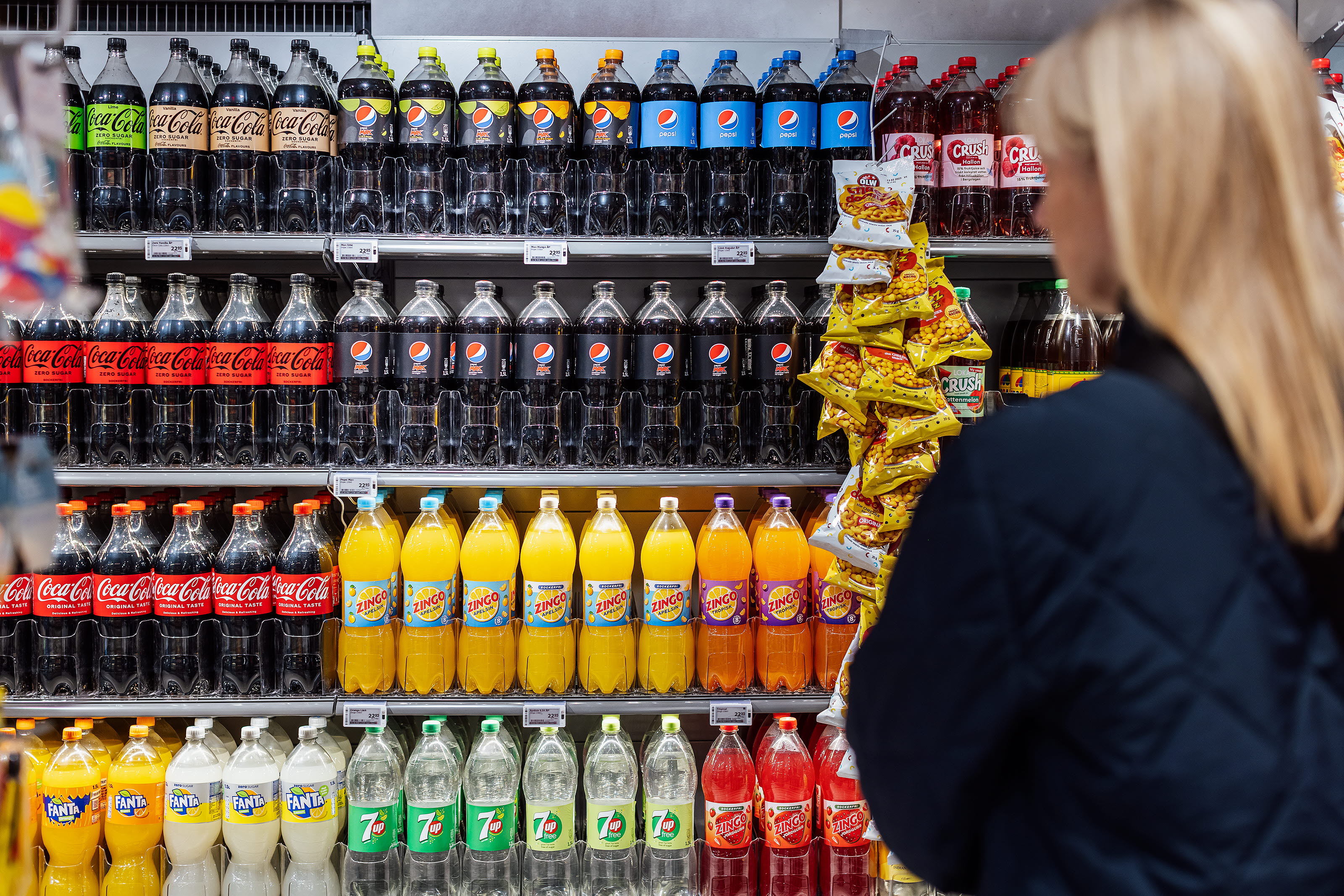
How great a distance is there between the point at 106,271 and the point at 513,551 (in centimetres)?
161

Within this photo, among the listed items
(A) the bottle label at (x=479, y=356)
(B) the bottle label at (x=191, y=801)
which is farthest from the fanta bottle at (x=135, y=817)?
(A) the bottle label at (x=479, y=356)

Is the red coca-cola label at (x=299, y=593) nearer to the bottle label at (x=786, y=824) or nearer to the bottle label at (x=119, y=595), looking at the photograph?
the bottle label at (x=119, y=595)

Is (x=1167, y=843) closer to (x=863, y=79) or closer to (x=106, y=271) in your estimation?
(x=863, y=79)

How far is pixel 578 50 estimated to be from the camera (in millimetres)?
3105

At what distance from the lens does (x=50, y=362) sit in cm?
260

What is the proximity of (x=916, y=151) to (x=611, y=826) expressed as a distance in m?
1.97

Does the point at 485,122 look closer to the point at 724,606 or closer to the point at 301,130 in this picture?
the point at 301,130

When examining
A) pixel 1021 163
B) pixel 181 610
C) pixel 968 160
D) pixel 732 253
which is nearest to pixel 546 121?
pixel 732 253

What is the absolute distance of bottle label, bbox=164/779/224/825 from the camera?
99.7 inches

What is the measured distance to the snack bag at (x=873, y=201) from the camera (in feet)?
7.86

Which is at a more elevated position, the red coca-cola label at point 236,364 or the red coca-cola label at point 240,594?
the red coca-cola label at point 236,364

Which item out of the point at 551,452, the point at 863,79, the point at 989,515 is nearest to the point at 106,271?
the point at 551,452

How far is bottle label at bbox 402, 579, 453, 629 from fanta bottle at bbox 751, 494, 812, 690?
2.81 feet

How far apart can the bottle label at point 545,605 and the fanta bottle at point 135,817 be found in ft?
3.39
